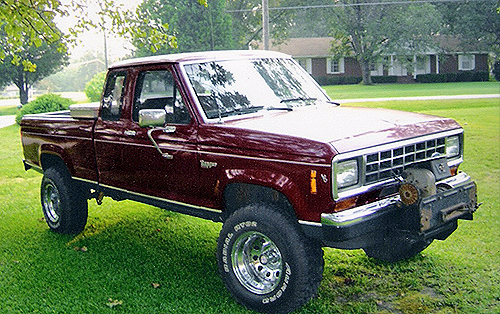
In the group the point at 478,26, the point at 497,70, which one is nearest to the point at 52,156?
the point at 478,26

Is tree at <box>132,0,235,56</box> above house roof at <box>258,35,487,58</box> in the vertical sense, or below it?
above

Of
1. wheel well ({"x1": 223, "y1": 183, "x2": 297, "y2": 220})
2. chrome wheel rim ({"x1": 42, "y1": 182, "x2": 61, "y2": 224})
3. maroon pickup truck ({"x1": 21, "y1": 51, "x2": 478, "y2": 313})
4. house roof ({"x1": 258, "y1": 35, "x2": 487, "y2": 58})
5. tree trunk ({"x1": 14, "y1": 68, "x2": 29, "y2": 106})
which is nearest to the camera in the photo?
maroon pickup truck ({"x1": 21, "y1": 51, "x2": 478, "y2": 313})

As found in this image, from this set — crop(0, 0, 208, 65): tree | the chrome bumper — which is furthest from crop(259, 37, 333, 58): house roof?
the chrome bumper

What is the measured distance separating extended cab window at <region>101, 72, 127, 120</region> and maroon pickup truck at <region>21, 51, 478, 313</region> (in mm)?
14

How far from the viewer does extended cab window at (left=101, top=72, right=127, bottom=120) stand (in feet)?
22.2

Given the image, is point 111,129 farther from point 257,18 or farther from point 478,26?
point 257,18

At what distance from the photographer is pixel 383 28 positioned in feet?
184

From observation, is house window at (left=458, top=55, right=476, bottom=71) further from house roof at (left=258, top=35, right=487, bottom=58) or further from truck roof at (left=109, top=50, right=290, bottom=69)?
truck roof at (left=109, top=50, right=290, bottom=69)

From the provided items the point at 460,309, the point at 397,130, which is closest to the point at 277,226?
the point at 397,130

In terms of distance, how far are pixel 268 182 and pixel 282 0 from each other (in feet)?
202

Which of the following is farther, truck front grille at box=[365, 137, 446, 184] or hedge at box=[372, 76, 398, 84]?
hedge at box=[372, 76, 398, 84]

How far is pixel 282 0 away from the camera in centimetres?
6419

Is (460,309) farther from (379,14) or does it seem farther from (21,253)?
(379,14)

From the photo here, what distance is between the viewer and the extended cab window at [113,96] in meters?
6.78
